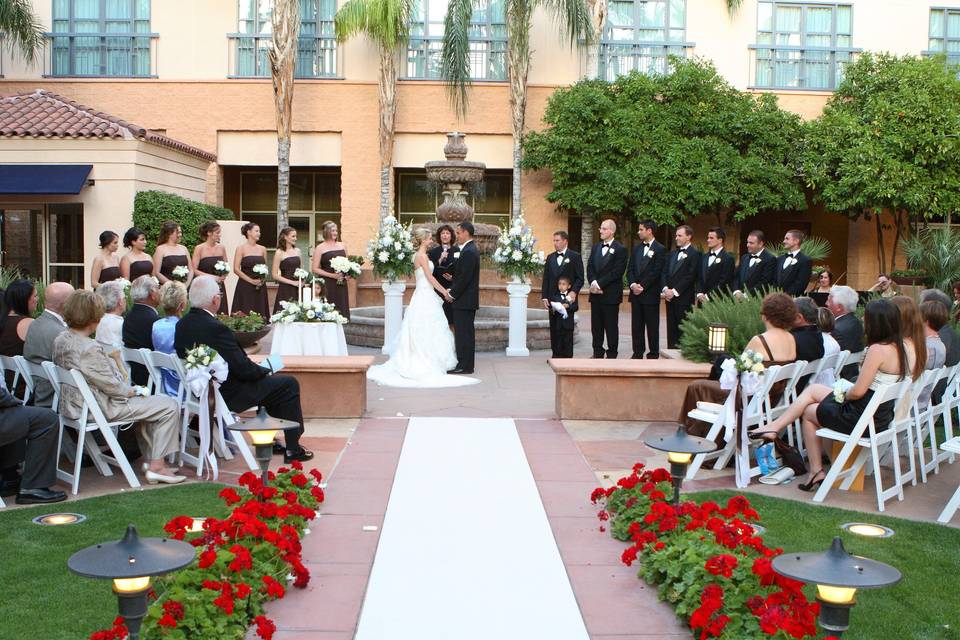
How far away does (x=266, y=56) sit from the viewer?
27.2 m

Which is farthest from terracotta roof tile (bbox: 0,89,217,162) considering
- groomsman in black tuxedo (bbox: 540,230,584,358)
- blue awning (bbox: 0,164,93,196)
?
groomsman in black tuxedo (bbox: 540,230,584,358)

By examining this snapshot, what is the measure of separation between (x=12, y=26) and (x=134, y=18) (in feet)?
10.5

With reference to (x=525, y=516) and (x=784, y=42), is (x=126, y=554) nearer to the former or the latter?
(x=525, y=516)

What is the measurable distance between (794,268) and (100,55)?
21.5m

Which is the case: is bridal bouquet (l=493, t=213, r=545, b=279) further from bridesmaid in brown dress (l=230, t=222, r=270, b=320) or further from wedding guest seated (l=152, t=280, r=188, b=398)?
wedding guest seated (l=152, t=280, r=188, b=398)

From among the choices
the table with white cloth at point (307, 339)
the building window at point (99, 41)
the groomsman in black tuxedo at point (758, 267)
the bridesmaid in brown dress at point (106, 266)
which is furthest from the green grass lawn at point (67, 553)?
the building window at point (99, 41)

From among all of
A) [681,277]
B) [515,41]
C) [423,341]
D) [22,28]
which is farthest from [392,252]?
[22,28]

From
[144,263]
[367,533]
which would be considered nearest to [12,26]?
[144,263]

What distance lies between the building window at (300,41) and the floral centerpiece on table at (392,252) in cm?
1414

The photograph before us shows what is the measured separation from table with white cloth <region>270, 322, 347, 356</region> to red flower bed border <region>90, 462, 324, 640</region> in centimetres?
569

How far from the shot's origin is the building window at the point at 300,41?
27.1 metres

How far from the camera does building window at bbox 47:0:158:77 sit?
26.9 meters

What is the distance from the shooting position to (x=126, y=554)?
3602 millimetres

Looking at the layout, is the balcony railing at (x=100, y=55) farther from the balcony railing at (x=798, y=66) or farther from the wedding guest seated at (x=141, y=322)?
the wedding guest seated at (x=141, y=322)
